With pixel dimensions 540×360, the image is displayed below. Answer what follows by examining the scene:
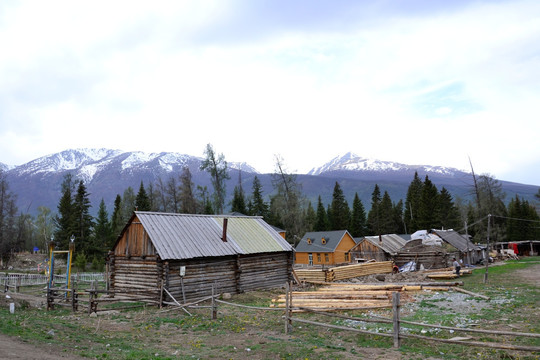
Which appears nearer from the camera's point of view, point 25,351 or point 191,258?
point 25,351

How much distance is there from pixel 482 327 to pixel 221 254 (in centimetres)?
1638

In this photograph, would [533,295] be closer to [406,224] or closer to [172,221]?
[172,221]

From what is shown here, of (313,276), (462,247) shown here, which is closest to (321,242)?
(462,247)

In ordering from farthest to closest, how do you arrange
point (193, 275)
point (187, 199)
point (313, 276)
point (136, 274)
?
1. point (187, 199)
2. point (313, 276)
3. point (136, 274)
4. point (193, 275)

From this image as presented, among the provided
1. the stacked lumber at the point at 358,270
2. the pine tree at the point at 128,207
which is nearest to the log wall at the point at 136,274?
the stacked lumber at the point at 358,270

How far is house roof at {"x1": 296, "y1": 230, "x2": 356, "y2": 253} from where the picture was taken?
61.2 meters

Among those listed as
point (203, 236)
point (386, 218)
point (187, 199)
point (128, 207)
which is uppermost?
point (187, 199)

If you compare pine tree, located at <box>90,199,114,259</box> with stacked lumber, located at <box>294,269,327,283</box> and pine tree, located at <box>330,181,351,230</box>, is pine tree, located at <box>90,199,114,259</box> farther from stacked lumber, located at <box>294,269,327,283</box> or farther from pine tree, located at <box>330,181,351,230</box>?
pine tree, located at <box>330,181,351,230</box>

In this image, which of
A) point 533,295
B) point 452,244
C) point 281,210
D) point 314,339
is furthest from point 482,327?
point 281,210

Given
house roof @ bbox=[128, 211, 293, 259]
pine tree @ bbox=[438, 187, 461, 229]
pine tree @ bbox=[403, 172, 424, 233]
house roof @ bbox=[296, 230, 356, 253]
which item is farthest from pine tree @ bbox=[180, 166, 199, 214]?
pine tree @ bbox=[403, 172, 424, 233]

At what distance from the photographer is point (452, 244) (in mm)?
48969

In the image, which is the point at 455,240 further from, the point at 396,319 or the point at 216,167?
the point at 396,319

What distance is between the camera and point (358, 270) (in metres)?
39.7

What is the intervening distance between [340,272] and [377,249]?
17377mm
